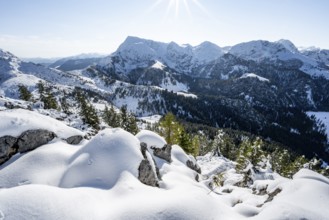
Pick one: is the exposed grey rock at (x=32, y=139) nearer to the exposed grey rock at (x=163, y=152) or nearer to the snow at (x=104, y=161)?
the snow at (x=104, y=161)

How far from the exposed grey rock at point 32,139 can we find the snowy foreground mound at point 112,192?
2.99ft

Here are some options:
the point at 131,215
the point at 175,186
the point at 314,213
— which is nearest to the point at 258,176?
the point at 175,186

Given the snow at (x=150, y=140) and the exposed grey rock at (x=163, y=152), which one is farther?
the snow at (x=150, y=140)

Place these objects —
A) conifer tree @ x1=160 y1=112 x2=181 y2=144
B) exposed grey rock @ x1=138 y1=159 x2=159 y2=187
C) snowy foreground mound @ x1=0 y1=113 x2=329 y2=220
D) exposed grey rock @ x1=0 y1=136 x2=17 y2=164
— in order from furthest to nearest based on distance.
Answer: conifer tree @ x1=160 y1=112 x2=181 y2=144 < exposed grey rock @ x1=0 y1=136 x2=17 y2=164 < exposed grey rock @ x1=138 y1=159 x2=159 y2=187 < snowy foreground mound @ x1=0 y1=113 x2=329 y2=220

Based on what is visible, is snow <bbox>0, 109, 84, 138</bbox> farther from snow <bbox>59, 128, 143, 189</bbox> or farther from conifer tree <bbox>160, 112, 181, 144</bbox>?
conifer tree <bbox>160, 112, 181, 144</bbox>

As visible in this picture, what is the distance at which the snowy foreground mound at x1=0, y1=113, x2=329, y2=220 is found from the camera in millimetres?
17188

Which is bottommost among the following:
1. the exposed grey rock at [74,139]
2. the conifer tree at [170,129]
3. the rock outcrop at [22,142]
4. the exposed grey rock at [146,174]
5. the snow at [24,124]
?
the conifer tree at [170,129]

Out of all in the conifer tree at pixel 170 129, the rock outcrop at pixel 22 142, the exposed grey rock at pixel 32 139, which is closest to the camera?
the rock outcrop at pixel 22 142

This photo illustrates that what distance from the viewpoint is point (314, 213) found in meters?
18.1

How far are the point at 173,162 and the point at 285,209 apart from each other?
87.5ft

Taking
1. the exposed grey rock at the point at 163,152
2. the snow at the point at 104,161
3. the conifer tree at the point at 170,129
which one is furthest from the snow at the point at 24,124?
the conifer tree at the point at 170,129

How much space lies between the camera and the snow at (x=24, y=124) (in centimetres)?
3127

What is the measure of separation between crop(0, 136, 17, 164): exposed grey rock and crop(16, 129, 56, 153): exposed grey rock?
55 cm

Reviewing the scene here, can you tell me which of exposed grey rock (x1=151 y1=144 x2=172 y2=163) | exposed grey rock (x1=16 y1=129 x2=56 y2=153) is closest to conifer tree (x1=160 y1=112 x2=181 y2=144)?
exposed grey rock (x1=151 y1=144 x2=172 y2=163)
